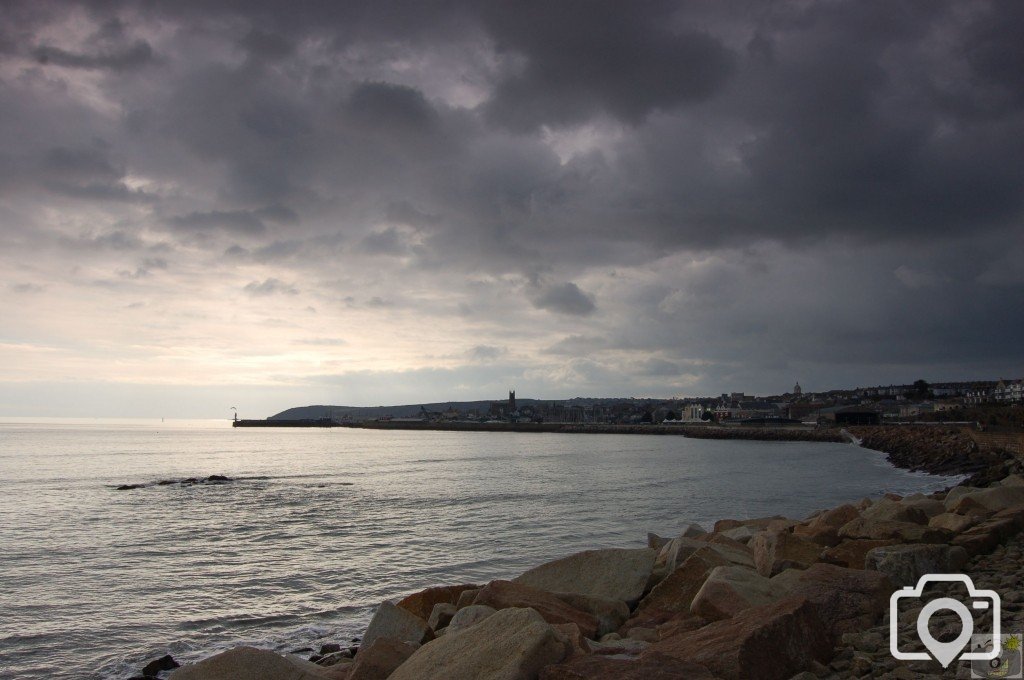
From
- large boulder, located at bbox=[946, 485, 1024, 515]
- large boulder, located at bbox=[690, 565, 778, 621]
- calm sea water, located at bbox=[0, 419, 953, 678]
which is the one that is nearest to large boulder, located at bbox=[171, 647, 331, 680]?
large boulder, located at bbox=[690, 565, 778, 621]

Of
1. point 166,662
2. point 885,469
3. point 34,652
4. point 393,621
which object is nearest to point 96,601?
point 34,652

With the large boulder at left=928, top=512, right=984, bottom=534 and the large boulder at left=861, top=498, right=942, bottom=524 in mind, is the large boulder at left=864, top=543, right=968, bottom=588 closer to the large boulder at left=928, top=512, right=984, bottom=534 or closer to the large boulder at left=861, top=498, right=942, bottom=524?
the large boulder at left=928, top=512, right=984, bottom=534

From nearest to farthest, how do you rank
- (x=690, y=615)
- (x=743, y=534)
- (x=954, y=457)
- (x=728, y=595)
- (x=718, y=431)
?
(x=728, y=595)
(x=690, y=615)
(x=743, y=534)
(x=954, y=457)
(x=718, y=431)

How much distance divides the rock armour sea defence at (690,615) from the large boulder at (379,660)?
0.05 ft

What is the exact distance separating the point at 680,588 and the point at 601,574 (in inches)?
55.3

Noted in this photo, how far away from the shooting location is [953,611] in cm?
644

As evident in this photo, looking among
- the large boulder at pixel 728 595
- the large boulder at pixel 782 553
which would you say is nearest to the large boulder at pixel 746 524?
the large boulder at pixel 782 553

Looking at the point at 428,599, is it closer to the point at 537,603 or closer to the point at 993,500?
the point at 537,603

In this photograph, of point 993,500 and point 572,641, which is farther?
point 993,500

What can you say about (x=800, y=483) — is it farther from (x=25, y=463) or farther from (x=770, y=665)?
(x=25, y=463)

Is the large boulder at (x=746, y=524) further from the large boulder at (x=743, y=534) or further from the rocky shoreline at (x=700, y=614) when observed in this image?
the rocky shoreline at (x=700, y=614)

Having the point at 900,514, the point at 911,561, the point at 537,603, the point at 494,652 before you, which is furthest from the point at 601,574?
the point at 900,514

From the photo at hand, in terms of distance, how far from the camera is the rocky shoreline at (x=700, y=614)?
533 cm

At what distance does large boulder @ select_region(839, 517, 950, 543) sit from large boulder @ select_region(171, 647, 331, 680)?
8479mm
